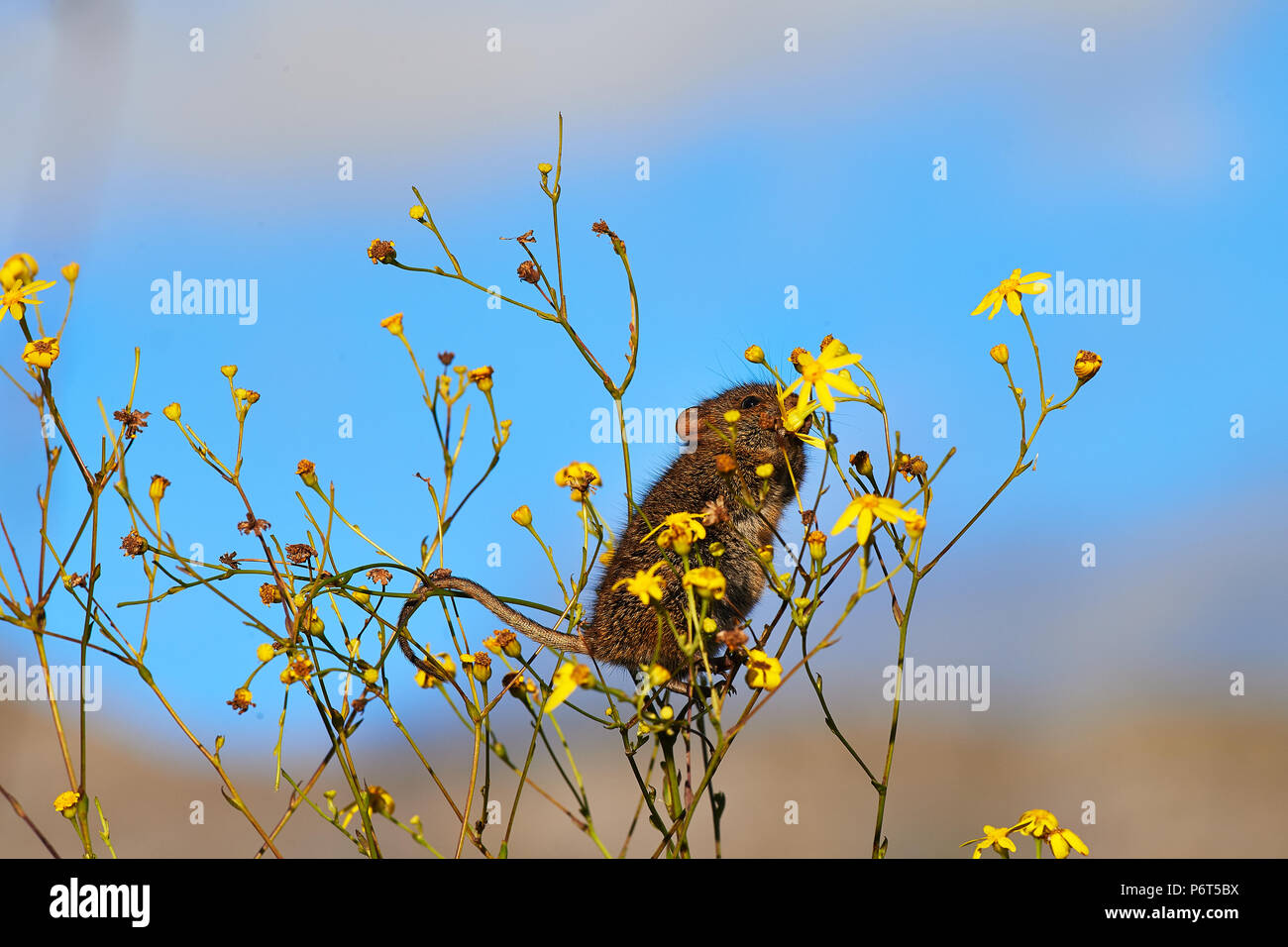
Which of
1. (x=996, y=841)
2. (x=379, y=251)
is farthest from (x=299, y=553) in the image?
(x=996, y=841)

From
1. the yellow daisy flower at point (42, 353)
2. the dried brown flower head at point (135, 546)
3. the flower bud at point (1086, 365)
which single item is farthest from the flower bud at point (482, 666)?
the flower bud at point (1086, 365)

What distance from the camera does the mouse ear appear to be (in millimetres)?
3279

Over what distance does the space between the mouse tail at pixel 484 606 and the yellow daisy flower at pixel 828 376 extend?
2.67 ft

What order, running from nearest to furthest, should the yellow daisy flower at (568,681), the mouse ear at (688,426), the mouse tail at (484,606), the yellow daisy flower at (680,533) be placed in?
the yellow daisy flower at (568,681) < the yellow daisy flower at (680,533) < the mouse tail at (484,606) < the mouse ear at (688,426)

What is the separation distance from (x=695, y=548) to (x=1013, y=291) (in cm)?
83

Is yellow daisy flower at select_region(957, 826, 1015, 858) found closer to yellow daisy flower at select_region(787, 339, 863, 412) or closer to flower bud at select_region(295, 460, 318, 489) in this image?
yellow daisy flower at select_region(787, 339, 863, 412)

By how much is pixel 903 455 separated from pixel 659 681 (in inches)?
29.0

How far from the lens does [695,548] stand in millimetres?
1857

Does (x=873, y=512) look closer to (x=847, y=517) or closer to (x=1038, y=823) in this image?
(x=847, y=517)

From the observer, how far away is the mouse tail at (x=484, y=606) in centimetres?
176

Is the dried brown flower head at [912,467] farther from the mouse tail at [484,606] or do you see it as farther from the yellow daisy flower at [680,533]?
the mouse tail at [484,606]
